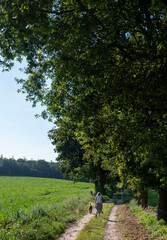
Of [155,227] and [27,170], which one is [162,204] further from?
[27,170]

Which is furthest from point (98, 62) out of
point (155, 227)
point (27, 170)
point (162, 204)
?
point (27, 170)

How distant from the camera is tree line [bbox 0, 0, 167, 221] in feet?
21.0

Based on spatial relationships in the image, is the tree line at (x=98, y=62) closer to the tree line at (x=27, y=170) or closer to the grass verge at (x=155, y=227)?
the grass verge at (x=155, y=227)

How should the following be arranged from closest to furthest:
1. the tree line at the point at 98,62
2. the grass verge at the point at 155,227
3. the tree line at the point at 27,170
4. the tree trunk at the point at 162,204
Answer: the tree line at the point at 98,62 < the grass verge at the point at 155,227 < the tree trunk at the point at 162,204 < the tree line at the point at 27,170

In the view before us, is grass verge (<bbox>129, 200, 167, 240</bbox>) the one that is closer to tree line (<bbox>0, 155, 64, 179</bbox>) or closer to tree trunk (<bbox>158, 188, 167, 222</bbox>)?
tree trunk (<bbox>158, 188, 167, 222</bbox>)

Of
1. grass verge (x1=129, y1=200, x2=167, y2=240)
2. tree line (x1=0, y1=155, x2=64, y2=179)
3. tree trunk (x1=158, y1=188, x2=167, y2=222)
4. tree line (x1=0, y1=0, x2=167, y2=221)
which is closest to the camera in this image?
tree line (x1=0, y1=0, x2=167, y2=221)

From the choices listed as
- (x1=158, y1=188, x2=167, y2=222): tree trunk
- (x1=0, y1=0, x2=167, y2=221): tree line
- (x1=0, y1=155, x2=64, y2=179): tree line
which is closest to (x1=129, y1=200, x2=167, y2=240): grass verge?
(x1=158, y1=188, x2=167, y2=222): tree trunk

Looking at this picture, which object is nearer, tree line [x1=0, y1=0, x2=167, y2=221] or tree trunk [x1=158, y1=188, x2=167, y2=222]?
tree line [x1=0, y1=0, x2=167, y2=221]

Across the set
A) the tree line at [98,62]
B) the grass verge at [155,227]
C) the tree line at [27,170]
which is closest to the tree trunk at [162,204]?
the grass verge at [155,227]

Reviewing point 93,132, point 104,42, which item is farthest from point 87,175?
point 104,42

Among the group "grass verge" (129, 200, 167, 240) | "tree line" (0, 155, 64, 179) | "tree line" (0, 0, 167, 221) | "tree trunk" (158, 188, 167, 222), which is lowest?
"tree line" (0, 155, 64, 179)

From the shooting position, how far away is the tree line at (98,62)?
6387mm

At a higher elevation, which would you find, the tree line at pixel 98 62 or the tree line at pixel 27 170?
the tree line at pixel 98 62

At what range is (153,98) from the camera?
678cm
